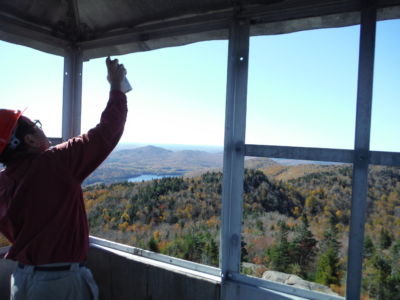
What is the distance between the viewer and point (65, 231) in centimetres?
161

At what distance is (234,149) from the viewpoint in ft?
7.00

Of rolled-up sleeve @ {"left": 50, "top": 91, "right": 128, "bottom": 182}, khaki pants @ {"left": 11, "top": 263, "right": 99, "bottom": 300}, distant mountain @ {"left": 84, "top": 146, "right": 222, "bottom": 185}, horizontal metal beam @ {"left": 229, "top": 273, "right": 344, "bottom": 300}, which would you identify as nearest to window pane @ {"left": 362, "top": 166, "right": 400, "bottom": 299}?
horizontal metal beam @ {"left": 229, "top": 273, "right": 344, "bottom": 300}

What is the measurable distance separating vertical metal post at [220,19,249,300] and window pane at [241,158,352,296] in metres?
0.08

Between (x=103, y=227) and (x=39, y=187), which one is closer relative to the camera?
(x=39, y=187)

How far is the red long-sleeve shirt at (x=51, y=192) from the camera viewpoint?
1532 mm

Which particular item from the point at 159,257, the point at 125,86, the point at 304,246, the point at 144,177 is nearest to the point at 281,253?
the point at 304,246

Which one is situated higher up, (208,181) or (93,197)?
(208,181)

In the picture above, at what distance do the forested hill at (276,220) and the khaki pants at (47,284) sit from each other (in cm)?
100

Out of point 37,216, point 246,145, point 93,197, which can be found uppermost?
point 246,145

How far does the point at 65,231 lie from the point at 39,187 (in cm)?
27

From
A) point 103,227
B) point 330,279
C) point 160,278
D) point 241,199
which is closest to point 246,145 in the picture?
point 241,199

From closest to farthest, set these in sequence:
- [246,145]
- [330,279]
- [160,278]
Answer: [330,279] → [246,145] → [160,278]

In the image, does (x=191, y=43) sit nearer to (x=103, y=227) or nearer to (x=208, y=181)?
(x=208, y=181)

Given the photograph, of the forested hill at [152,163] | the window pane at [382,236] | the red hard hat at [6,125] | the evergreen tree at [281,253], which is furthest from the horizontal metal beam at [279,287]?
the red hard hat at [6,125]
